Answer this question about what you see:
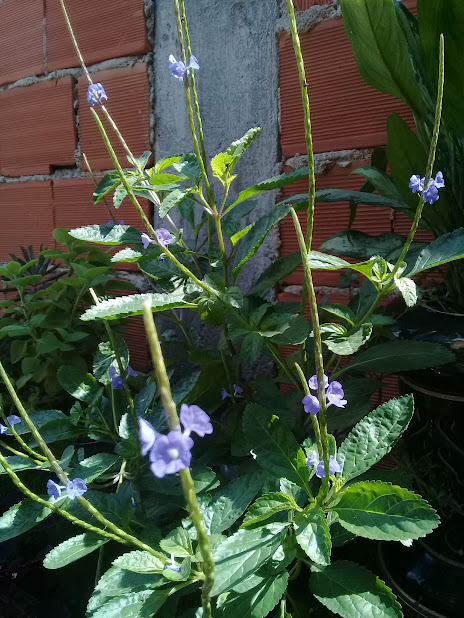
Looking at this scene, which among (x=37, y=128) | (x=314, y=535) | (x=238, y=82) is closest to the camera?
(x=314, y=535)

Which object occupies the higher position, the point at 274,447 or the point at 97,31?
the point at 97,31

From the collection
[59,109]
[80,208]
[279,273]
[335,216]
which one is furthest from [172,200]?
[59,109]

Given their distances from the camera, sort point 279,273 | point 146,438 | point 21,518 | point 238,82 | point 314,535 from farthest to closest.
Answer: point 238,82 → point 279,273 → point 21,518 → point 314,535 → point 146,438

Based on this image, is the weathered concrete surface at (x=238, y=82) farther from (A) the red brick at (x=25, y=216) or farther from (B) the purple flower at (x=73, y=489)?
(B) the purple flower at (x=73, y=489)

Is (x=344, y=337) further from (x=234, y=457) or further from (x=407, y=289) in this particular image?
(x=234, y=457)

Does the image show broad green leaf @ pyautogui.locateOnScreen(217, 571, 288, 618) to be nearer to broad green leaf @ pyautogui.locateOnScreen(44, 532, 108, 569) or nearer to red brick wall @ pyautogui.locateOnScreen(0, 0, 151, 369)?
broad green leaf @ pyautogui.locateOnScreen(44, 532, 108, 569)

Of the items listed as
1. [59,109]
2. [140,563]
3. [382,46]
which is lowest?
[140,563]

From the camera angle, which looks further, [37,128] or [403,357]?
[37,128]

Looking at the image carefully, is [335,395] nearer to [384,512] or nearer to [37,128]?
[384,512]
